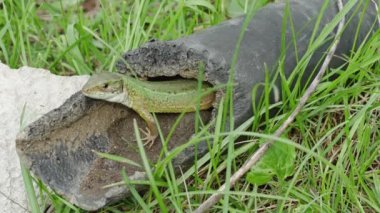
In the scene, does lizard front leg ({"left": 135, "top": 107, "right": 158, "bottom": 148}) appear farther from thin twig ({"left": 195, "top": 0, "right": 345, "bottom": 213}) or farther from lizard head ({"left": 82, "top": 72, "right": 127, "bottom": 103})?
thin twig ({"left": 195, "top": 0, "right": 345, "bottom": 213})

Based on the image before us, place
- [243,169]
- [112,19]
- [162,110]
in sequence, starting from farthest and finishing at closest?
[112,19] < [162,110] < [243,169]

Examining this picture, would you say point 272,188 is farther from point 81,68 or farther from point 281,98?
point 81,68

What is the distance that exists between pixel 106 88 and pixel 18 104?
2.56 feet

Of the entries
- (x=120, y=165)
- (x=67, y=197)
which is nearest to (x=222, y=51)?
(x=120, y=165)

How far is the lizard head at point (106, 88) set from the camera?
3416mm

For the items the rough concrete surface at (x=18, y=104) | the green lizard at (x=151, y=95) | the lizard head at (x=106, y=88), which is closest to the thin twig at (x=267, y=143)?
the green lizard at (x=151, y=95)

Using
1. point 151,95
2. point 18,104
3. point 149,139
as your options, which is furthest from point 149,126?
point 18,104

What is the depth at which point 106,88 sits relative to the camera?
3.46 metres

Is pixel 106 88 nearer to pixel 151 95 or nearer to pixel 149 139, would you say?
pixel 151 95

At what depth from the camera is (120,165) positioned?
11.4ft

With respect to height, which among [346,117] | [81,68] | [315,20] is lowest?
[81,68]

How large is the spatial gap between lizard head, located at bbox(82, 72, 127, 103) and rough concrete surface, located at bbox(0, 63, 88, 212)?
39 cm

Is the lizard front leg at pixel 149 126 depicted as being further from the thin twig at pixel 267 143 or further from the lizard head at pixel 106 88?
the thin twig at pixel 267 143

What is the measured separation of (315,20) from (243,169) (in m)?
1.12
